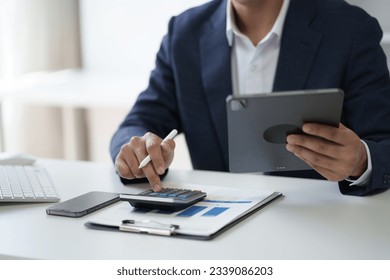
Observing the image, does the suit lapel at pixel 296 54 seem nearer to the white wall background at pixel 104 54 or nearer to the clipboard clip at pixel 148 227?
the clipboard clip at pixel 148 227

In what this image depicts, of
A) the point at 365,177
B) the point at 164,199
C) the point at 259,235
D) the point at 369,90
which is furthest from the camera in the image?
the point at 369,90

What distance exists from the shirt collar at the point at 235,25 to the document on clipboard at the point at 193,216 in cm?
58

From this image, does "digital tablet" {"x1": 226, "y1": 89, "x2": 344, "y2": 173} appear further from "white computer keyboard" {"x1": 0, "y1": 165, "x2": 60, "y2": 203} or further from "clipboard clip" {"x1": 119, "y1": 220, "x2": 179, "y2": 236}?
"white computer keyboard" {"x1": 0, "y1": 165, "x2": 60, "y2": 203}

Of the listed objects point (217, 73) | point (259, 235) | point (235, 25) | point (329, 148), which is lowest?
point (259, 235)

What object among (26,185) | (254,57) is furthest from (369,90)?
(26,185)

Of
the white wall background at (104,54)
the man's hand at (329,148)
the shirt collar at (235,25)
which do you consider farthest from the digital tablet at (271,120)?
the white wall background at (104,54)

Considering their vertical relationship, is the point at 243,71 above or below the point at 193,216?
above

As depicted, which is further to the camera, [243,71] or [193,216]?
[243,71]

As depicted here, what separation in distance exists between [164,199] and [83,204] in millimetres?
199

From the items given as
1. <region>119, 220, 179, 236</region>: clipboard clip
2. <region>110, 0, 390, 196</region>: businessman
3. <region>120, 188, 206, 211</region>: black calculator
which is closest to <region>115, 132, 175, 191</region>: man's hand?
<region>110, 0, 390, 196</region>: businessman

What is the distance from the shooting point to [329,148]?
4.32 feet

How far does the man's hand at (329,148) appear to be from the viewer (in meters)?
1.28

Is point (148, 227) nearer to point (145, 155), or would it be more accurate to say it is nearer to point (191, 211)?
point (191, 211)

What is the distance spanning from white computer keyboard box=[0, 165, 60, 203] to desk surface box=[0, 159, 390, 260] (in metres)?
0.02
